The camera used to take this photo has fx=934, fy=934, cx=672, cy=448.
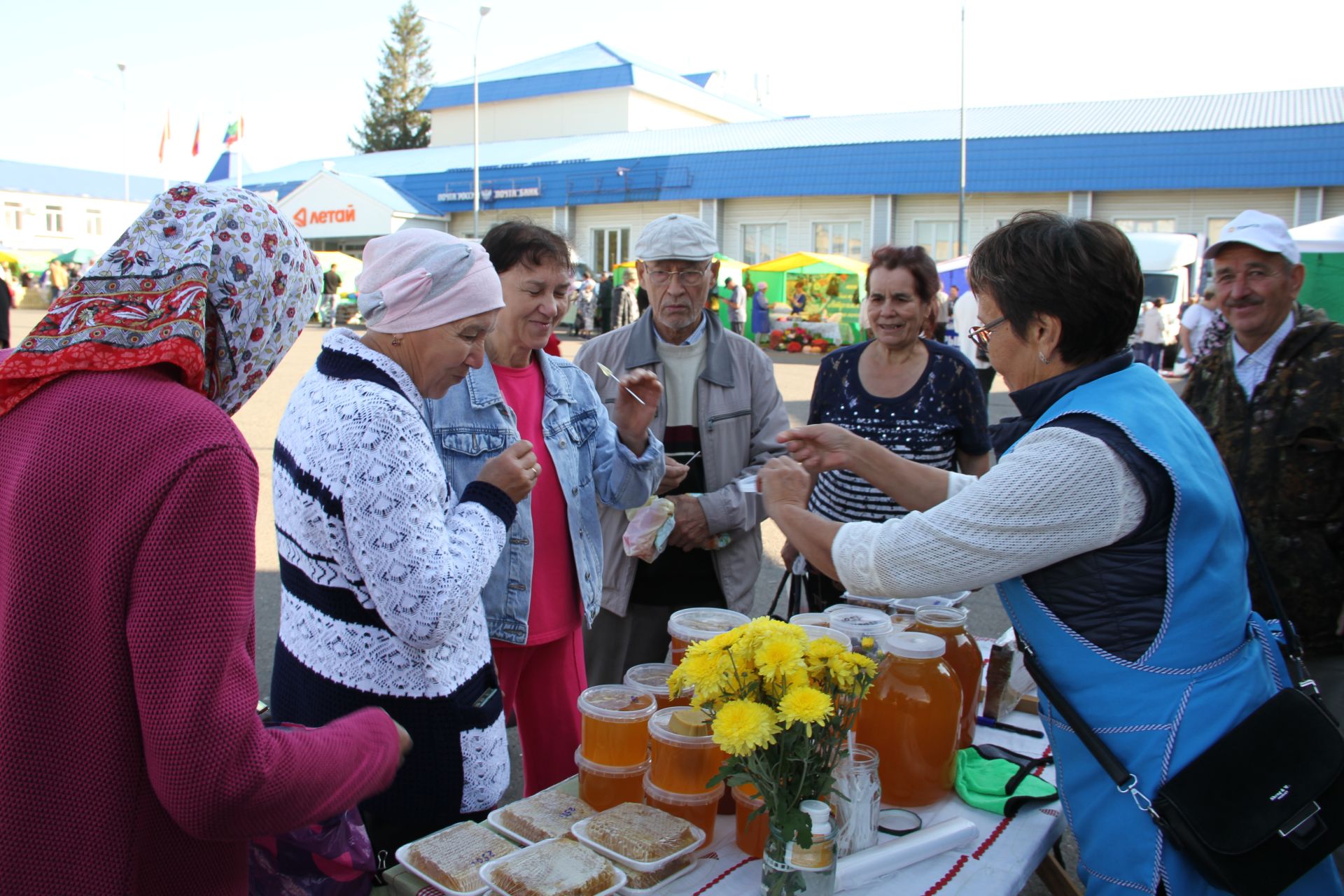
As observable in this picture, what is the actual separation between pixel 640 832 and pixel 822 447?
1.07 metres

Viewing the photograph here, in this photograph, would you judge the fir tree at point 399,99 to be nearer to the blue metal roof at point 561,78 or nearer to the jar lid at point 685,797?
the blue metal roof at point 561,78

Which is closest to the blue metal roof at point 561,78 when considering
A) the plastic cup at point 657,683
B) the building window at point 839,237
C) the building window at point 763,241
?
the building window at point 763,241

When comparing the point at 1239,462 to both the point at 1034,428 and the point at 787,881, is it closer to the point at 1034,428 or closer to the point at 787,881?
the point at 1034,428

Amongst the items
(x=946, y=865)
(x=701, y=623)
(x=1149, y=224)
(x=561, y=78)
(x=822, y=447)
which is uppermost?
(x=561, y=78)

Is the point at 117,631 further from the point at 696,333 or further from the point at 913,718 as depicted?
the point at 696,333

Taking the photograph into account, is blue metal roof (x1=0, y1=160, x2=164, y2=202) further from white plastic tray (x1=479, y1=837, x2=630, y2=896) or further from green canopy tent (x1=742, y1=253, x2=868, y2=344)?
white plastic tray (x1=479, y1=837, x2=630, y2=896)

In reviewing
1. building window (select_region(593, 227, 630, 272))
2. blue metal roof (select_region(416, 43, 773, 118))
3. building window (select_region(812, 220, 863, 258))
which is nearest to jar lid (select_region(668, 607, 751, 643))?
building window (select_region(812, 220, 863, 258))

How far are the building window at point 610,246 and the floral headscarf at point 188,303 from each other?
30.1 m

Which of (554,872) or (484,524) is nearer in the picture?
(554,872)

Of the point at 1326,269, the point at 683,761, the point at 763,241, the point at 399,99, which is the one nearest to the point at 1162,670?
the point at 683,761

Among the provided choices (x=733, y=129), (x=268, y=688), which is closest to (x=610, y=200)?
(x=733, y=129)

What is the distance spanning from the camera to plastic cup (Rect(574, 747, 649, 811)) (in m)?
1.87

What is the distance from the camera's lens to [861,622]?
217 cm

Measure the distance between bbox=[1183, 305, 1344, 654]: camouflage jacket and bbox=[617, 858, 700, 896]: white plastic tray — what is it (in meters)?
1.99
